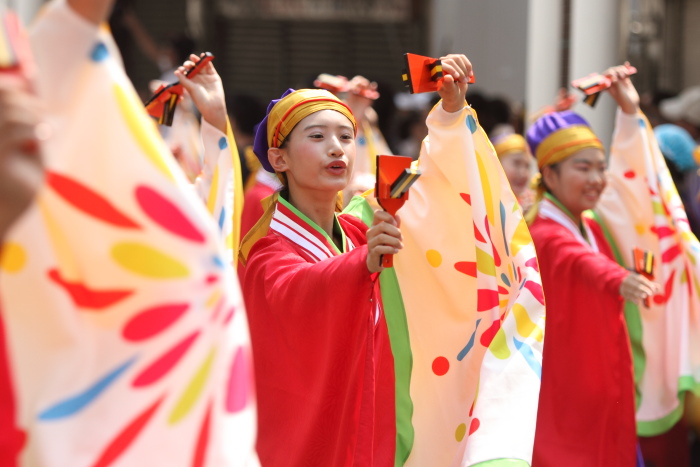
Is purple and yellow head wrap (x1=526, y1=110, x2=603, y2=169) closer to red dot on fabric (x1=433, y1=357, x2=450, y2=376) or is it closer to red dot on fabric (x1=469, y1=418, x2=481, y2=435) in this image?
red dot on fabric (x1=433, y1=357, x2=450, y2=376)

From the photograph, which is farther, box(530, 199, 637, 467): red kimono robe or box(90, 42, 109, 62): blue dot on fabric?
box(530, 199, 637, 467): red kimono robe

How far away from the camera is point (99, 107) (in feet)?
6.05

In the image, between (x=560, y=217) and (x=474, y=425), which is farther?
(x=560, y=217)

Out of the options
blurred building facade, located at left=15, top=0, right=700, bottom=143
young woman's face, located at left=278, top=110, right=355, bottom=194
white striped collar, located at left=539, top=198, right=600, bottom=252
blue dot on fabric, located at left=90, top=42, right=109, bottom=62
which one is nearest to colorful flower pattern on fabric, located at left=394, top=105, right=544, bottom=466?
young woman's face, located at left=278, top=110, right=355, bottom=194

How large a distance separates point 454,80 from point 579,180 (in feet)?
4.89

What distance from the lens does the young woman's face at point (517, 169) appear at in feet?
19.5

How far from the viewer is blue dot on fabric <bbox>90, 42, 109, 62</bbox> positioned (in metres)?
1.84

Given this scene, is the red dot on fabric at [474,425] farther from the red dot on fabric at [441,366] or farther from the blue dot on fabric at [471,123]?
the blue dot on fabric at [471,123]

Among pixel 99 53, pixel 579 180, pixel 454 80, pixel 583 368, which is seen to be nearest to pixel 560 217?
pixel 579 180

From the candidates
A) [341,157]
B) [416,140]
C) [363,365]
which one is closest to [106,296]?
[363,365]

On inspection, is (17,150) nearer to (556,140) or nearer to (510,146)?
(556,140)

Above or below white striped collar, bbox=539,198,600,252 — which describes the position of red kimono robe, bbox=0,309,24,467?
above

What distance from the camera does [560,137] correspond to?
4512 millimetres

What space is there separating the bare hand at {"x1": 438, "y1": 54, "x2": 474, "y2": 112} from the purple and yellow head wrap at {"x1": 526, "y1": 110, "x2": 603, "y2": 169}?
140 cm
